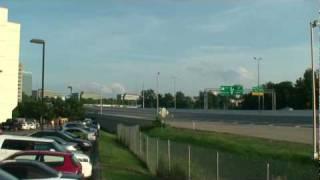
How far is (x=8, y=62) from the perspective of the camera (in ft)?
501

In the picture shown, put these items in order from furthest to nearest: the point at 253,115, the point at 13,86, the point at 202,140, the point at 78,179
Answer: the point at 13,86
the point at 253,115
the point at 202,140
the point at 78,179

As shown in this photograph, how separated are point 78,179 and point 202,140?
93.4 feet

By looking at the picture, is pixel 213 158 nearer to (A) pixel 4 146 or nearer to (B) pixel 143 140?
(A) pixel 4 146

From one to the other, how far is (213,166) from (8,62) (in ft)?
465

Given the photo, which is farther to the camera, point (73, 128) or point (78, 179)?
point (73, 128)

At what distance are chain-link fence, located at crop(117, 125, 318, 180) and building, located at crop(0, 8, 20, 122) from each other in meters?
125

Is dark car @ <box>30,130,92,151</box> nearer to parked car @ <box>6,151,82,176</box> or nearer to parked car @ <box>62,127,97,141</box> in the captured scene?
parked car @ <box>62,127,97,141</box>

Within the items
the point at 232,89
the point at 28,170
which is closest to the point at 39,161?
the point at 28,170

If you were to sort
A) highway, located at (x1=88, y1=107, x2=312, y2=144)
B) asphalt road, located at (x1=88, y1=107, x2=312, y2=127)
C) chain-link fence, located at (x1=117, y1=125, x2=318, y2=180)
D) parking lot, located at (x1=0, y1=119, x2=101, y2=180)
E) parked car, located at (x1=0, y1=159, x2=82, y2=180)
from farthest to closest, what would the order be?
asphalt road, located at (x1=88, y1=107, x2=312, y2=127) → highway, located at (x1=88, y1=107, x2=312, y2=144) → parking lot, located at (x1=0, y1=119, x2=101, y2=180) → parked car, located at (x1=0, y1=159, x2=82, y2=180) → chain-link fence, located at (x1=117, y1=125, x2=318, y2=180)

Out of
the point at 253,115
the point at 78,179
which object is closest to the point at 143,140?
the point at 78,179

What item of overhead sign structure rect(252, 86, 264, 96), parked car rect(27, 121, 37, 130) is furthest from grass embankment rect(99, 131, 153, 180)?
overhead sign structure rect(252, 86, 264, 96)

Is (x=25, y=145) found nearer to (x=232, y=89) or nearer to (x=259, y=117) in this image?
(x=259, y=117)

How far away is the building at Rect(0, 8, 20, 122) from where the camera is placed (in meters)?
148

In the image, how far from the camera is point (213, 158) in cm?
1608
